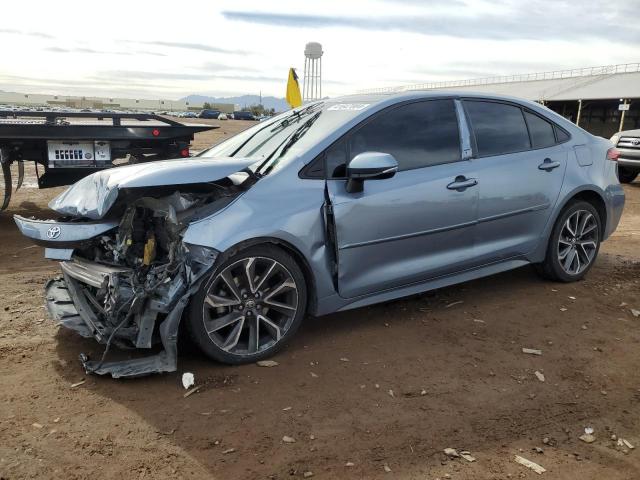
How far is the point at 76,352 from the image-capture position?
3.84m

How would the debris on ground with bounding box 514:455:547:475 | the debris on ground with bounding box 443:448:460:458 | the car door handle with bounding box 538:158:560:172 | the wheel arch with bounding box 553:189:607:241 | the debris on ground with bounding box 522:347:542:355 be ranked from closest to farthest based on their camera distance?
the debris on ground with bounding box 514:455:547:475, the debris on ground with bounding box 443:448:460:458, the debris on ground with bounding box 522:347:542:355, the car door handle with bounding box 538:158:560:172, the wheel arch with bounding box 553:189:607:241

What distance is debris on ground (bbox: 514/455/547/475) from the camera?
8.70 feet

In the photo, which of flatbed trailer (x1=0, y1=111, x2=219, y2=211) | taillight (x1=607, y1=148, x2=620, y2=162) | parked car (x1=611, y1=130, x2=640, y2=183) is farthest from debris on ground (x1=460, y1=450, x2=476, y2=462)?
parked car (x1=611, y1=130, x2=640, y2=183)

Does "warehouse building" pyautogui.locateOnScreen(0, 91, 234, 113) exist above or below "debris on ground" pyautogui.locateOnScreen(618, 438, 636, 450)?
above

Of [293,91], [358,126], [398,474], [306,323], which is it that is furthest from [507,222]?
[293,91]

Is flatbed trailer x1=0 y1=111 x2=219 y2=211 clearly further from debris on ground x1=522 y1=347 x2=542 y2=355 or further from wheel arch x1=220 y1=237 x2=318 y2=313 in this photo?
debris on ground x1=522 y1=347 x2=542 y2=355

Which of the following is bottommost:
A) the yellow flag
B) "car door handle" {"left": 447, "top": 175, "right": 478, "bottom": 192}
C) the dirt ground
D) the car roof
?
the dirt ground

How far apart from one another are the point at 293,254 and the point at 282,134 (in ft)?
3.75

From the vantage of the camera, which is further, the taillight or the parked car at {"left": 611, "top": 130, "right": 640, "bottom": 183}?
the parked car at {"left": 611, "top": 130, "right": 640, "bottom": 183}

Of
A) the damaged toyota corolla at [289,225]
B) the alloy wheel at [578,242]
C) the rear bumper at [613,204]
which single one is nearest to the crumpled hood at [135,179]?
the damaged toyota corolla at [289,225]

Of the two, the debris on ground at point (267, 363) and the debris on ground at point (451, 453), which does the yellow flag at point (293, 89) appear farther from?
the debris on ground at point (451, 453)

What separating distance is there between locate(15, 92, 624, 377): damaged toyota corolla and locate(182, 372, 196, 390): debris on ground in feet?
0.37

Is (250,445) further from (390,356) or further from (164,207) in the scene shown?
(164,207)

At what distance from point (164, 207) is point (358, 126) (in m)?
1.46
